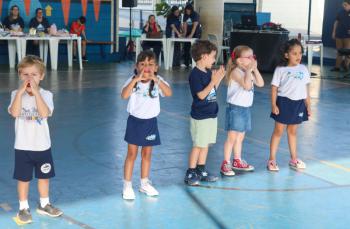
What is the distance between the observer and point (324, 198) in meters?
4.57

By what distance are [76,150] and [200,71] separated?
1.84 meters

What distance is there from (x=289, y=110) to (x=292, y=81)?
10.4 inches

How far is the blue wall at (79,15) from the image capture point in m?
14.3

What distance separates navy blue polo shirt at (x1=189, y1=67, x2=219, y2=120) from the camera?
458cm

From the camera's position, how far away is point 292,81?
512cm

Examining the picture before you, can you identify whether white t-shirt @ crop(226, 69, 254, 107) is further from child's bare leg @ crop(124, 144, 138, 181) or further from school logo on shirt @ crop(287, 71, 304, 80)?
child's bare leg @ crop(124, 144, 138, 181)

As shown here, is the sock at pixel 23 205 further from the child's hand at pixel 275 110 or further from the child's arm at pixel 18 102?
the child's hand at pixel 275 110

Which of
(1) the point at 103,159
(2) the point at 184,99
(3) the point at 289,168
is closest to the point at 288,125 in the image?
(3) the point at 289,168

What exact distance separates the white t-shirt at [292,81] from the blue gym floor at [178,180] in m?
0.72

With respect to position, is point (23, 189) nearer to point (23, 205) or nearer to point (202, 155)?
point (23, 205)

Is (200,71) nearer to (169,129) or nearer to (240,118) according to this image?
(240,118)

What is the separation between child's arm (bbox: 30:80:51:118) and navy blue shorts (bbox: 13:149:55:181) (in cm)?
27

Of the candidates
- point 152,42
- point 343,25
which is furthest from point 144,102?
point 343,25

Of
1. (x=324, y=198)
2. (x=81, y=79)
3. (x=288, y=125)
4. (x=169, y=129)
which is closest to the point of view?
(x=324, y=198)
